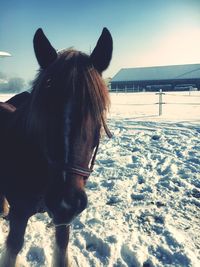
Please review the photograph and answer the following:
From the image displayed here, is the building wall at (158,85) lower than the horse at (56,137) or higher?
higher

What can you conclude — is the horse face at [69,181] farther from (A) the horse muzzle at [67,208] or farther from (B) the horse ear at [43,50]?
(B) the horse ear at [43,50]

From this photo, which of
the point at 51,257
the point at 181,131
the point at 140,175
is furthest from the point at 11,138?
→ the point at 181,131

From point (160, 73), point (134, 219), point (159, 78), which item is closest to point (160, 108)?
point (134, 219)

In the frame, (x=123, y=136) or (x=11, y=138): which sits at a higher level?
(x=11, y=138)

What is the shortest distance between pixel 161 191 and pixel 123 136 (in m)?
3.96

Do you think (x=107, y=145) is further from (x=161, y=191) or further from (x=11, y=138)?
→ (x=11, y=138)

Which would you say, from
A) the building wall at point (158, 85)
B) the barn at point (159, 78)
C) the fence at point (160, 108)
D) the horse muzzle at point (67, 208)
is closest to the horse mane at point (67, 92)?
the horse muzzle at point (67, 208)

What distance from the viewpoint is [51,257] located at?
2732mm

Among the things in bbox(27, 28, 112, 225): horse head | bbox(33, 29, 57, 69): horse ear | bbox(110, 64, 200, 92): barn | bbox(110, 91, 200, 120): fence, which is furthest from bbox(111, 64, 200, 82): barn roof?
bbox(27, 28, 112, 225): horse head

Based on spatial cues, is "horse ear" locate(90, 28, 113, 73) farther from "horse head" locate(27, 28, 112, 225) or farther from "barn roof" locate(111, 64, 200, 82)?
"barn roof" locate(111, 64, 200, 82)

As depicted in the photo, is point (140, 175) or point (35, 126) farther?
point (140, 175)

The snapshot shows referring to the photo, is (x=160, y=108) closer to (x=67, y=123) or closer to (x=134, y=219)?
(x=134, y=219)

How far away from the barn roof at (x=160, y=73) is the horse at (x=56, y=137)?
51.0 m

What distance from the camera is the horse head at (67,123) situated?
1594mm
